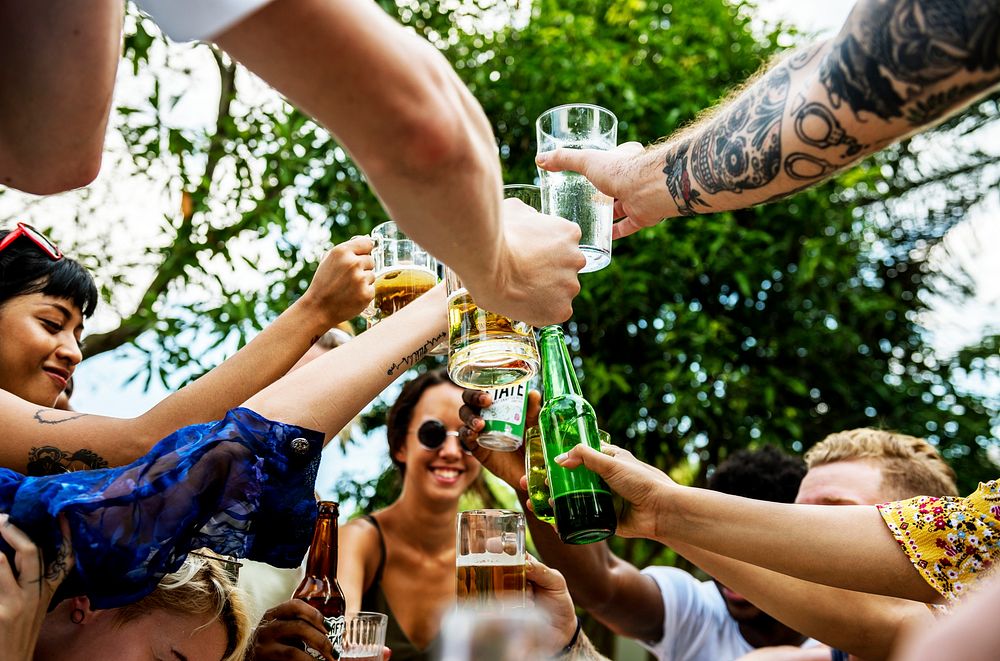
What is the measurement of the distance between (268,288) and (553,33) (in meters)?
2.82

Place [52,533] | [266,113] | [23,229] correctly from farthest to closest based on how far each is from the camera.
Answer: [266,113], [23,229], [52,533]

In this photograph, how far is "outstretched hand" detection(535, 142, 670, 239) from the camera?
203 cm

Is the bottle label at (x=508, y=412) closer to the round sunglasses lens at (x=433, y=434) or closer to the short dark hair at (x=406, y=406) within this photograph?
the round sunglasses lens at (x=433, y=434)

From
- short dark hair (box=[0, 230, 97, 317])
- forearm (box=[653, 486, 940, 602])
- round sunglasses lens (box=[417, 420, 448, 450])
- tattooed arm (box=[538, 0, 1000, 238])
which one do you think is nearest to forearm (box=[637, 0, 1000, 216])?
tattooed arm (box=[538, 0, 1000, 238])

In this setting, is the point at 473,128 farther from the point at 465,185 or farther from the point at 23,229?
the point at 23,229

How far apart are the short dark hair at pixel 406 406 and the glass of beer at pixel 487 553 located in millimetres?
1837

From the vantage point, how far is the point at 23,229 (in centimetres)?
240

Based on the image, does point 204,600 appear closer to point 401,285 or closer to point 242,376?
point 242,376

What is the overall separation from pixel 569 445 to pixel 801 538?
669 mm

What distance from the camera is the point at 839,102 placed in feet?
4.71

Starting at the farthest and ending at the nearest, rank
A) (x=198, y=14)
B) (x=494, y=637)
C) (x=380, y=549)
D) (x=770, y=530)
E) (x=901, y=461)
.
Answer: (x=380, y=549)
(x=901, y=461)
(x=770, y=530)
(x=198, y=14)
(x=494, y=637)

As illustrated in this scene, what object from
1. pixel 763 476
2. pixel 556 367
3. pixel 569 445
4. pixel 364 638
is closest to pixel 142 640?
pixel 364 638

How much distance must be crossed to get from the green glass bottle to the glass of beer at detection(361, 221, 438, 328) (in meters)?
0.51

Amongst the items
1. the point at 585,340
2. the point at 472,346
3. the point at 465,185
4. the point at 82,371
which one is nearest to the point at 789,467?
the point at 585,340
